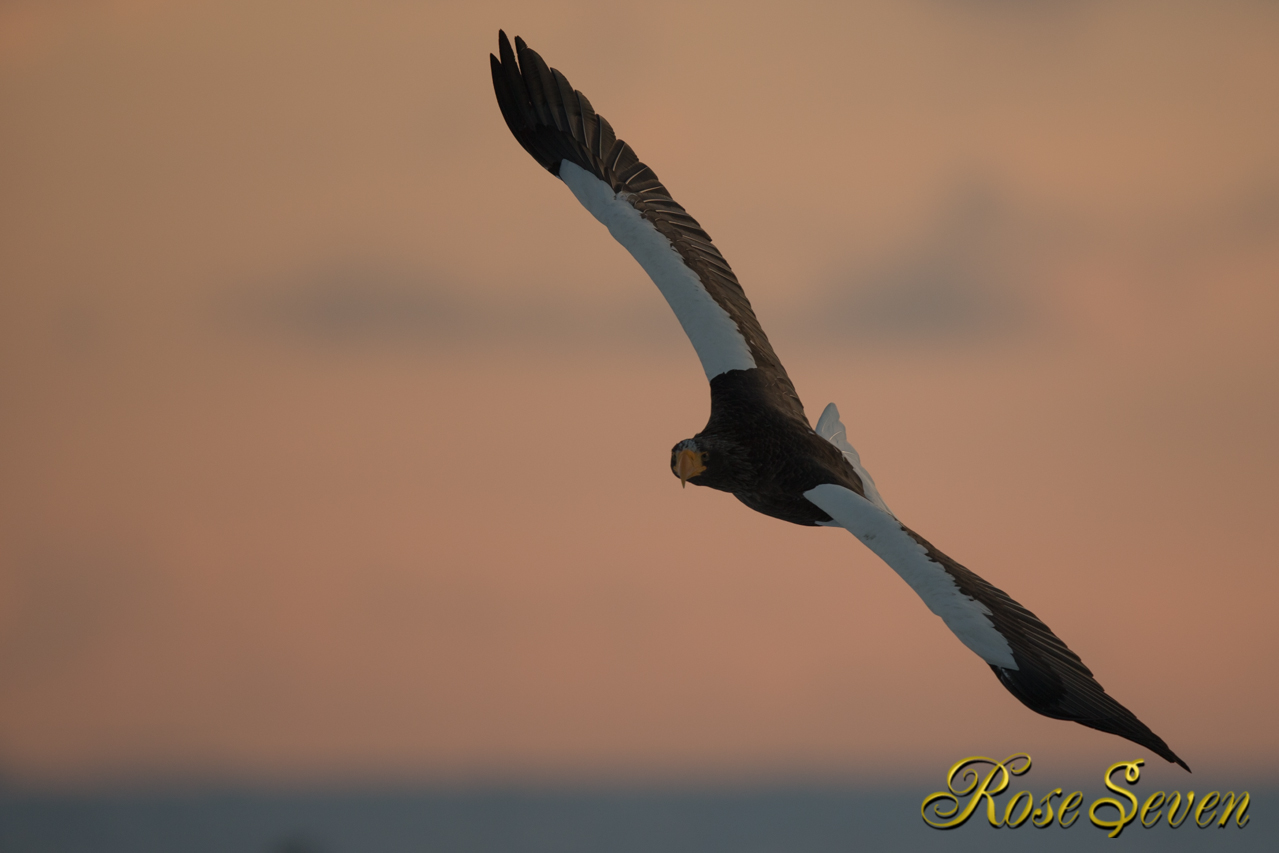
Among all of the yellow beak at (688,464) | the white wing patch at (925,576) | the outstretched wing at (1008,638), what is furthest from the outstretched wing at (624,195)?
the outstretched wing at (1008,638)

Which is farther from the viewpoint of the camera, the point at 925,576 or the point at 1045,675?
the point at 925,576

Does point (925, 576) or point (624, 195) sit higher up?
point (624, 195)

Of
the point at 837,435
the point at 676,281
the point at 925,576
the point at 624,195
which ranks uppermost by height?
the point at 624,195

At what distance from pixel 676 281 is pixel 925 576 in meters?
4.85

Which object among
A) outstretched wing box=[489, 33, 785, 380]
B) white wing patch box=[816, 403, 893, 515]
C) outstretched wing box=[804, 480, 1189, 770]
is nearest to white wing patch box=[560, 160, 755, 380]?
outstretched wing box=[489, 33, 785, 380]

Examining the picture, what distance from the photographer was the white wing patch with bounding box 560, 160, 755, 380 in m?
12.4

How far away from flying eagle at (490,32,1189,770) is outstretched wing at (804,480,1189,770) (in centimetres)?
1

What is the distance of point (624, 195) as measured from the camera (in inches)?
526

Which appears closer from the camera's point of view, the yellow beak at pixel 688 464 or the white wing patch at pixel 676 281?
the yellow beak at pixel 688 464

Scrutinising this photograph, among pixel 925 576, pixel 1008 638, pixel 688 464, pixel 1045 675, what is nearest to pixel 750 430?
pixel 688 464

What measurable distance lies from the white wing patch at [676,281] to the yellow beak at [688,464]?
1.46 meters

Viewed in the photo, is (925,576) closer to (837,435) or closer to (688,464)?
(688,464)

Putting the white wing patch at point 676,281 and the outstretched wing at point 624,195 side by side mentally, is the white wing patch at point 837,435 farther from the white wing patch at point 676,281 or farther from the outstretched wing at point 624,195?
the white wing patch at point 676,281

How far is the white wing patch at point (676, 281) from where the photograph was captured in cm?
1239
